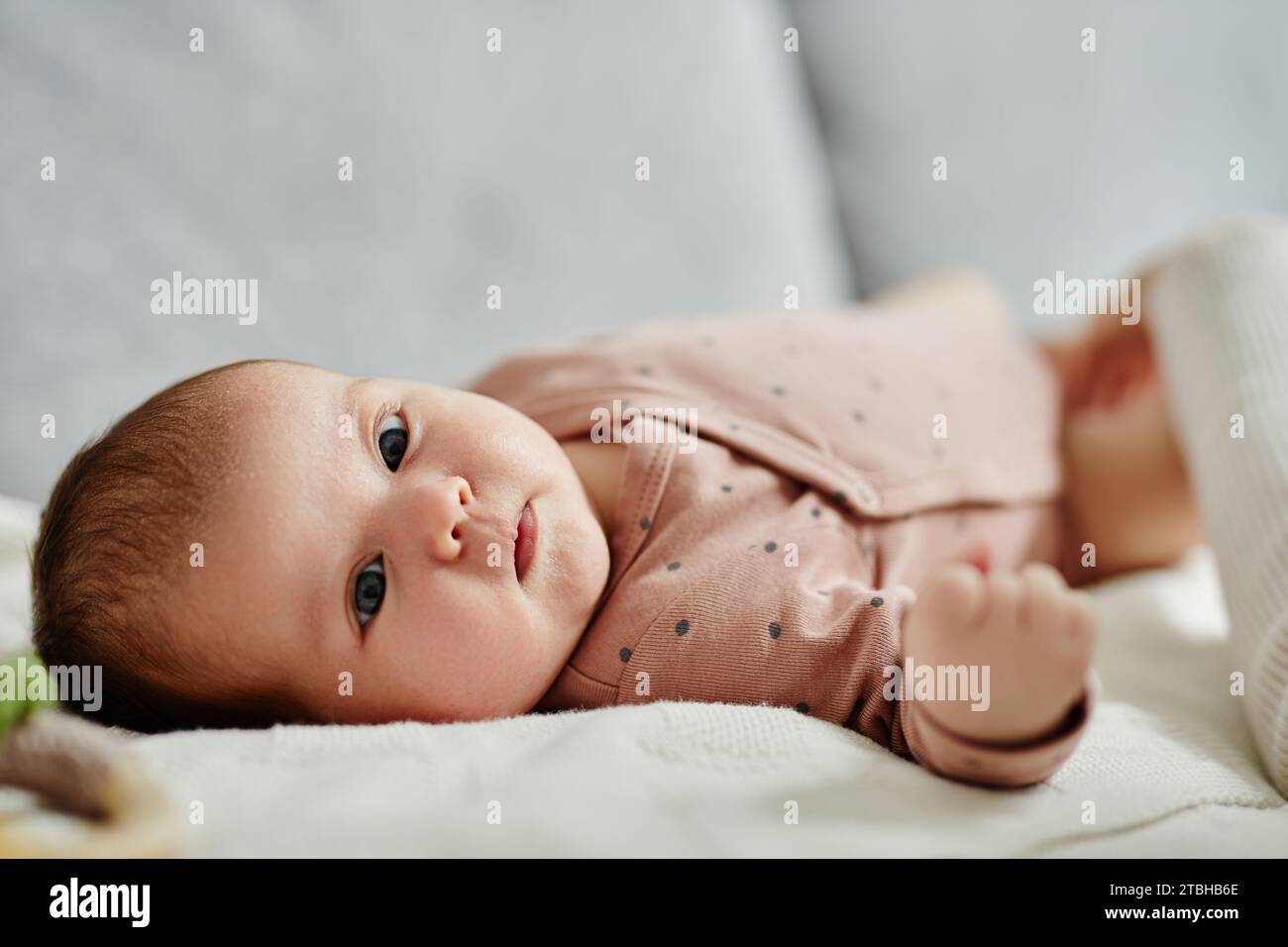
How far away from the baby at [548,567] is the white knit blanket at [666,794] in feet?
0.16

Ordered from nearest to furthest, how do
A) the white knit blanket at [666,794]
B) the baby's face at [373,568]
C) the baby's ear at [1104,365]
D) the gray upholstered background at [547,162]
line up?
the white knit blanket at [666,794] → the baby's face at [373,568] → the gray upholstered background at [547,162] → the baby's ear at [1104,365]

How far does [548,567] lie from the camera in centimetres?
84

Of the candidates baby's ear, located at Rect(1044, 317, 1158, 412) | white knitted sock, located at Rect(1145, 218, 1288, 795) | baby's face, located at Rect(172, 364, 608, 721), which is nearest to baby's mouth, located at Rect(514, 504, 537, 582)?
baby's face, located at Rect(172, 364, 608, 721)

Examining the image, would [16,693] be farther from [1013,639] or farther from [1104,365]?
[1104,365]

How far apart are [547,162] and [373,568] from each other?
710mm

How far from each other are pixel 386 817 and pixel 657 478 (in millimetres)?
430

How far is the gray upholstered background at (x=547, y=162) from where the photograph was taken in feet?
3.33

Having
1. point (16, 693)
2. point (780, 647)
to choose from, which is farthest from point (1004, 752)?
point (16, 693)

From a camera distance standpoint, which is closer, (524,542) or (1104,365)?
(524,542)

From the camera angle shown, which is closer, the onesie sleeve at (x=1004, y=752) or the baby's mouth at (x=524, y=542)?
the onesie sleeve at (x=1004, y=752)

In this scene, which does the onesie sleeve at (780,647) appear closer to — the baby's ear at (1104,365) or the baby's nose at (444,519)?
the baby's nose at (444,519)

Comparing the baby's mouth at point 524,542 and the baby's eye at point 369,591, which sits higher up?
the baby's mouth at point 524,542

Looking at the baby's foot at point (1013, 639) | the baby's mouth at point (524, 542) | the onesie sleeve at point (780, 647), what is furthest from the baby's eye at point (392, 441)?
the baby's foot at point (1013, 639)

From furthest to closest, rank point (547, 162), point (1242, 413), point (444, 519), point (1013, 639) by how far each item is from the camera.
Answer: point (547, 162) → point (1242, 413) → point (444, 519) → point (1013, 639)
